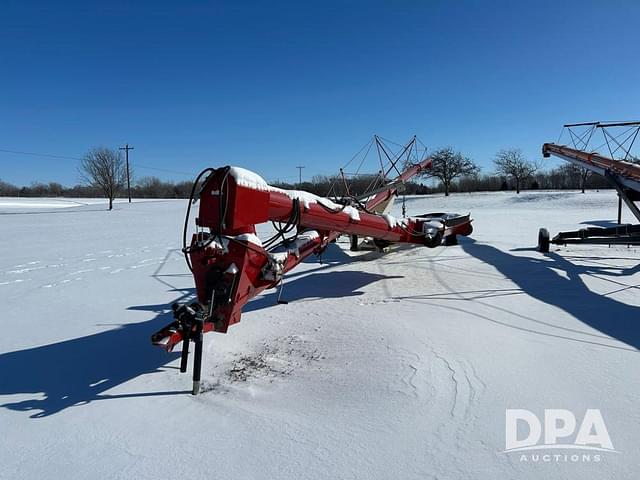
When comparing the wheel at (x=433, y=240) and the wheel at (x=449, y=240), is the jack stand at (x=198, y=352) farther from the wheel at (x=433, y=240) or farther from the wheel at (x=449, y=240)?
the wheel at (x=449, y=240)

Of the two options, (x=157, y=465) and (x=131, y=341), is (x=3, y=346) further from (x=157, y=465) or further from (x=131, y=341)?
(x=157, y=465)

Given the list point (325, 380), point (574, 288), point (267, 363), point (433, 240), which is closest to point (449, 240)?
point (433, 240)

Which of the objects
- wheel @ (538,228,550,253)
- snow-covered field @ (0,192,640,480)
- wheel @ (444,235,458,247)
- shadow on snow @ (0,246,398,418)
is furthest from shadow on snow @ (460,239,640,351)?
shadow on snow @ (0,246,398,418)

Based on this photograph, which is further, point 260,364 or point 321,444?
point 260,364

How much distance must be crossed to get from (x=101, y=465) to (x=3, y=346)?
2.82m

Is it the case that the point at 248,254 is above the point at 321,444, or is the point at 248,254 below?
above

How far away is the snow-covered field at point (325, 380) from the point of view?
2.58m

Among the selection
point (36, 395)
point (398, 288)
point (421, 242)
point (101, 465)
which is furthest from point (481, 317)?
point (36, 395)

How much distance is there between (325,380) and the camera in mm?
3660

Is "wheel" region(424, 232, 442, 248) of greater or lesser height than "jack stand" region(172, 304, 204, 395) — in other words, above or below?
above

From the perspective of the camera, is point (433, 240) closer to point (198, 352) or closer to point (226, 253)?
point (226, 253)

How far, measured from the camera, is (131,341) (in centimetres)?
468

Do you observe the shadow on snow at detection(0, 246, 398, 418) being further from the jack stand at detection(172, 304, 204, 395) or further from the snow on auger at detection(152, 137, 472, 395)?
the snow on auger at detection(152, 137, 472, 395)

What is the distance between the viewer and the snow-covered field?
2.58 metres
